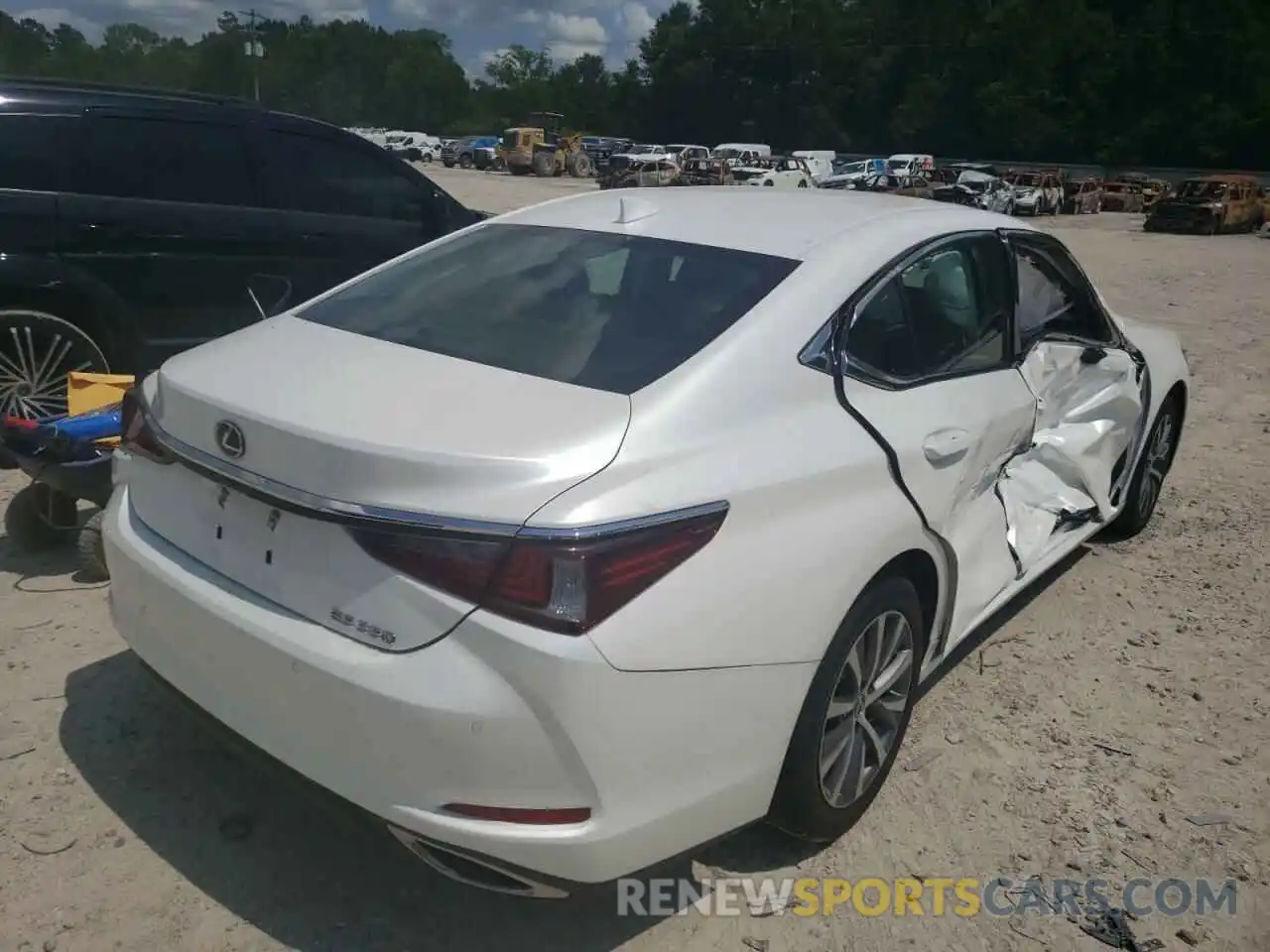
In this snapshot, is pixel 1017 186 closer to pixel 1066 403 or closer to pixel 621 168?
pixel 621 168

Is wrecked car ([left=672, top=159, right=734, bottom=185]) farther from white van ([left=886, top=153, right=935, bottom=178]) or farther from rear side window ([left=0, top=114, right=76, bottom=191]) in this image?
rear side window ([left=0, top=114, right=76, bottom=191])

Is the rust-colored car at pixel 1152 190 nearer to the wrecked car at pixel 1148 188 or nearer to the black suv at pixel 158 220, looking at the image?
the wrecked car at pixel 1148 188

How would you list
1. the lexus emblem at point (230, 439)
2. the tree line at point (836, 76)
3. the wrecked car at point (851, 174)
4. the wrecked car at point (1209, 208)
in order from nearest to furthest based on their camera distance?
1. the lexus emblem at point (230, 439)
2. the wrecked car at point (1209, 208)
3. the wrecked car at point (851, 174)
4. the tree line at point (836, 76)

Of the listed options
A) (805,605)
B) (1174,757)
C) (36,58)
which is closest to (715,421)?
(805,605)

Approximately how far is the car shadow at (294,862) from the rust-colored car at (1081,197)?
134 feet

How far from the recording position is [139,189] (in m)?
5.59

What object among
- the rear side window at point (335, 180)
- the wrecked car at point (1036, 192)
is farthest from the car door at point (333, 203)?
the wrecked car at point (1036, 192)

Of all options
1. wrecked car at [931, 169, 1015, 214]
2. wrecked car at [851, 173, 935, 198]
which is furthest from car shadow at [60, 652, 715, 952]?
wrecked car at [851, 173, 935, 198]

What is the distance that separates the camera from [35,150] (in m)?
5.27

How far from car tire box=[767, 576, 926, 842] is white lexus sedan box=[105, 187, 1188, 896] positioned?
0.01 meters

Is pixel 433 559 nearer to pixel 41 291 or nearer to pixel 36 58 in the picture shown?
pixel 41 291

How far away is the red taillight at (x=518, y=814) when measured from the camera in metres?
2.13

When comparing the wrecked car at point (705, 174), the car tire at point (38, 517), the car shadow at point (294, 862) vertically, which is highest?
the wrecked car at point (705, 174)

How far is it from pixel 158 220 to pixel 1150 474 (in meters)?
5.14
